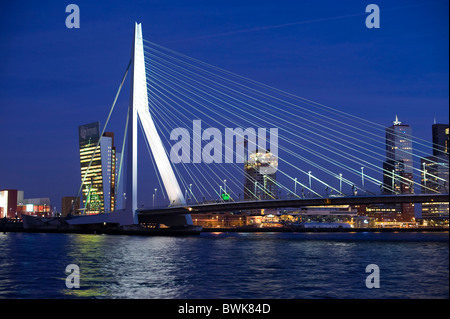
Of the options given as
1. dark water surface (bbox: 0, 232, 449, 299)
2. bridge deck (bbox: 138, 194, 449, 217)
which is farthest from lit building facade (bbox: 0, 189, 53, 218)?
dark water surface (bbox: 0, 232, 449, 299)

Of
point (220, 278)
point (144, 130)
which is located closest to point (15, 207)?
point (144, 130)

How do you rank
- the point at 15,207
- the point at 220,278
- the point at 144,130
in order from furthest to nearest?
1. the point at 15,207
2. the point at 144,130
3. the point at 220,278

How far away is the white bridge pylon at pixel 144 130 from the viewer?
54.4m

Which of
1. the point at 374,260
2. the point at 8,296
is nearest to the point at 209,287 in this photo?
the point at 8,296

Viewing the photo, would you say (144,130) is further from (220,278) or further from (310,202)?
(220,278)

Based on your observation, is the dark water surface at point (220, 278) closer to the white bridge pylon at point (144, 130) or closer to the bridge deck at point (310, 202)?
the bridge deck at point (310, 202)

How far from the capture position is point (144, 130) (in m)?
55.2

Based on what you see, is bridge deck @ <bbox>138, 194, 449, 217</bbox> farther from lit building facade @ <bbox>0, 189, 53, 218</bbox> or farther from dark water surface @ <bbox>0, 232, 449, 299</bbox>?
lit building facade @ <bbox>0, 189, 53, 218</bbox>

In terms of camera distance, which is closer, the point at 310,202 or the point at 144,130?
the point at 310,202

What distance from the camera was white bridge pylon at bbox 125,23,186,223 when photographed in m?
54.4

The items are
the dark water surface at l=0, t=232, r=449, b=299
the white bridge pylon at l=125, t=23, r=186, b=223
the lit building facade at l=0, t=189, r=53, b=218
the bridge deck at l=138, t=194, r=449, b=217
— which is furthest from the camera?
the lit building facade at l=0, t=189, r=53, b=218

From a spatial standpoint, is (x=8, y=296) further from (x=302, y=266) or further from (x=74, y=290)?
(x=302, y=266)

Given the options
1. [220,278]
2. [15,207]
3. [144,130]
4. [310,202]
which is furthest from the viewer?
[15,207]
